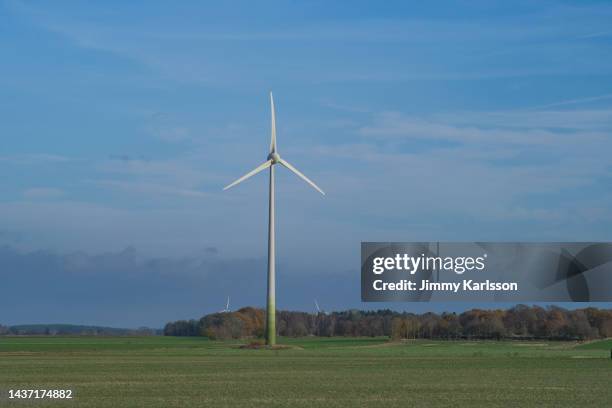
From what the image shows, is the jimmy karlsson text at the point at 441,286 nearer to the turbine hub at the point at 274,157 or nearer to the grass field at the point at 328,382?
the grass field at the point at 328,382

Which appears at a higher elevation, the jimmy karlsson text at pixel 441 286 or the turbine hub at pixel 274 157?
the turbine hub at pixel 274 157

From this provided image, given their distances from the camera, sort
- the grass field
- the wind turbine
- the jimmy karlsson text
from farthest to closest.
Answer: the wind turbine < the jimmy karlsson text < the grass field

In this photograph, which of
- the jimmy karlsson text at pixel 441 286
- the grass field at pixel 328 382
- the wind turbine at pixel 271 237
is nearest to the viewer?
the grass field at pixel 328 382

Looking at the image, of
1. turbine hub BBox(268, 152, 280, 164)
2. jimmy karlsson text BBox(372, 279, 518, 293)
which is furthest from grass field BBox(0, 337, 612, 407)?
turbine hub BBox(268, 152, 280, 164)

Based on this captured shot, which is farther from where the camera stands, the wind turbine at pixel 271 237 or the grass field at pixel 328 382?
the wind turbine at pixel 271 237

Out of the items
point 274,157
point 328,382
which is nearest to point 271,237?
point 274,157

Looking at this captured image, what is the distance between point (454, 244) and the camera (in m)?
76.7

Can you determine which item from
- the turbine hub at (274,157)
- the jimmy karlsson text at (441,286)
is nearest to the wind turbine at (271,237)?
the turbine hub at (274,157)

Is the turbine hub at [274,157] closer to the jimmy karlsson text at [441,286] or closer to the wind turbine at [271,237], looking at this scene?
the wind turbine at [271,237]

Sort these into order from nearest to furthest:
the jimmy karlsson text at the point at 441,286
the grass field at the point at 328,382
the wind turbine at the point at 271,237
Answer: the grass field at the point at 328,382 → the jimmy karlsson text at the point at 441,286 → the wind turbine at the point at 271,237

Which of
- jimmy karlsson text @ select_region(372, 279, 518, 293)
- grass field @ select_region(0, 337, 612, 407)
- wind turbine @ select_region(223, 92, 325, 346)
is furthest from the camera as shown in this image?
wind turbine @ select_region(223, 92, 325, 346)

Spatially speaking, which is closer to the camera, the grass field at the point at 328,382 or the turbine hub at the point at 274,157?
the grass field at the point at 328,382

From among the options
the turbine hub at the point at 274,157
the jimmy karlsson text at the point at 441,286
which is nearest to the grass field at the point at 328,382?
the jimmy karlsson text at the point at 441,286

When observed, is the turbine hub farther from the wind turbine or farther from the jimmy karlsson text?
the jimmy karlsson text
